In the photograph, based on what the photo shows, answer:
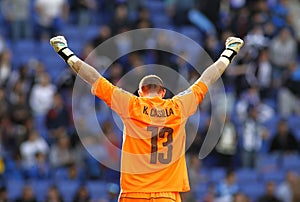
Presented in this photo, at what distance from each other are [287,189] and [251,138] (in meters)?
1.61

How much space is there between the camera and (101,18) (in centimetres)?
2794

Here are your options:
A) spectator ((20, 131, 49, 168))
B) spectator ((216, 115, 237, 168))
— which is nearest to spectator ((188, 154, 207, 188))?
spectator ((216, 115, 237, 168))

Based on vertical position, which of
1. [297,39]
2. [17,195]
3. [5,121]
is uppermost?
[297,39]

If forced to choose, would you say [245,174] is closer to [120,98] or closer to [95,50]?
[95,50]

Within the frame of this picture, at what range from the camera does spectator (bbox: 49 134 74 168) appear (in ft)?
74.7

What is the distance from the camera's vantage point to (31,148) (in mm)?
22609

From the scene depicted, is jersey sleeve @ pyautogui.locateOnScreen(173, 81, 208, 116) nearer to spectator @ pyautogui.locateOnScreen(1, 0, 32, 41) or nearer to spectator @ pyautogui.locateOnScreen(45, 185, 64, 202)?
spectator @ pyautogui.locateOnScreen(45, 185, 64, 202)

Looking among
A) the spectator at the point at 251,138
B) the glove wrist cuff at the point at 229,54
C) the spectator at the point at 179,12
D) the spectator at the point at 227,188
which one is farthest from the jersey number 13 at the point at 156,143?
the spectator at the point at 179,12

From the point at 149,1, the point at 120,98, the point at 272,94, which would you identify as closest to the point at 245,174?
the point at 272,94

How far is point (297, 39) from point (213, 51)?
361 centimetres

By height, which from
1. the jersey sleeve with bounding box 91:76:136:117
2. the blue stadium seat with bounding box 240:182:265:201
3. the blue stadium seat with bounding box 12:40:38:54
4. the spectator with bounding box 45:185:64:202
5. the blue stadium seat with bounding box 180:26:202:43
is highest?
the blue stadium seat with bounding box 180:26:202:43

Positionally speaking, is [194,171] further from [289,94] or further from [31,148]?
[289,94]

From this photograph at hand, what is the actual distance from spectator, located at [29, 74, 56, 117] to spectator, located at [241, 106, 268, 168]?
4785 millimetres

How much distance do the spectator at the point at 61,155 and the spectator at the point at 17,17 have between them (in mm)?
4614
